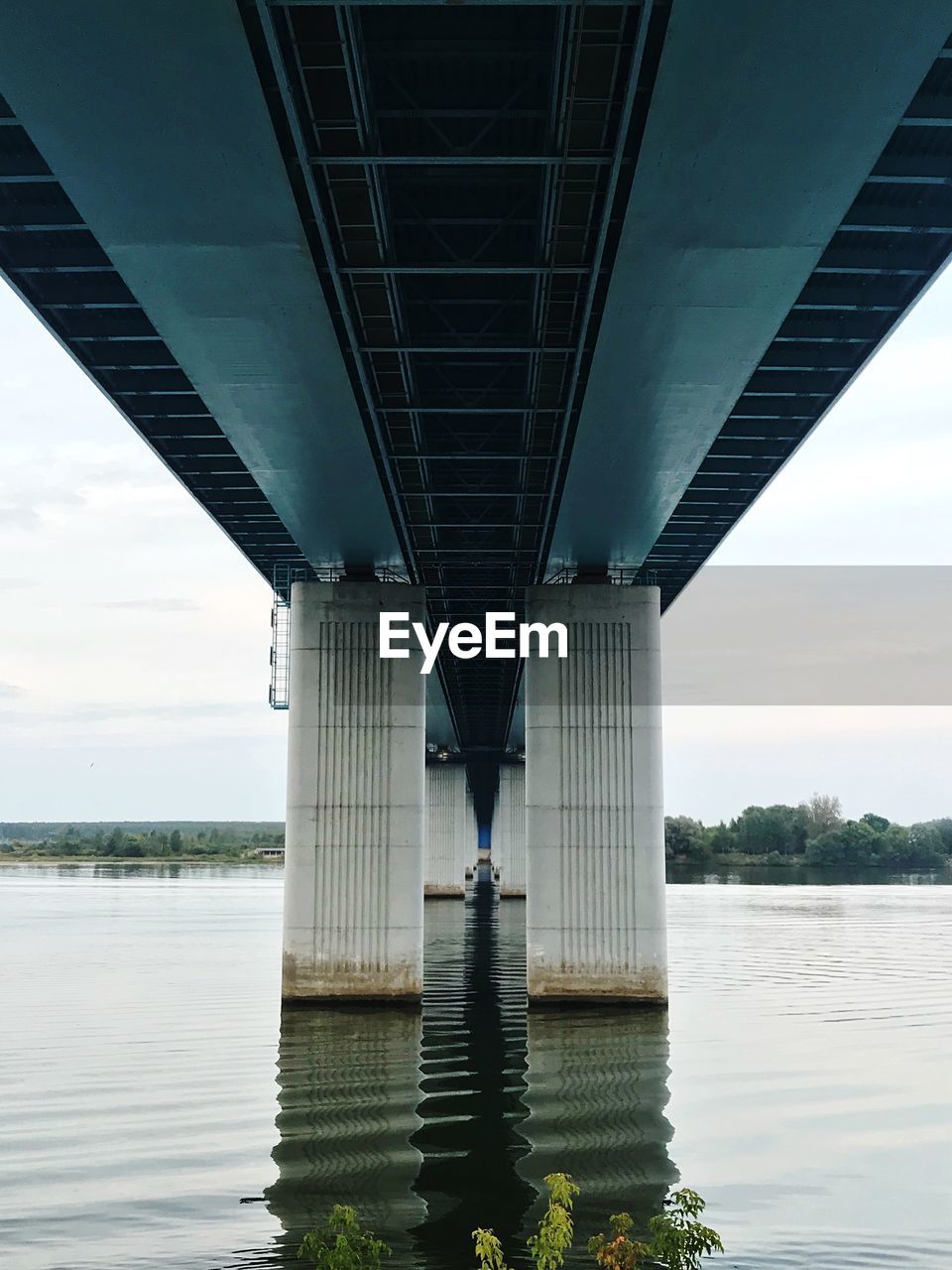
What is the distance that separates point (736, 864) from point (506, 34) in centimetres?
16064

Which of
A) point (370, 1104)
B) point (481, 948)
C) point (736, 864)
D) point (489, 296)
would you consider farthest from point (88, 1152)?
point (736, 864)

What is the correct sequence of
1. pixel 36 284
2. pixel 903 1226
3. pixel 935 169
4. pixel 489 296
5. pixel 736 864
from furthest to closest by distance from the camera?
1. pixel 736 864
2. pixel 489 296
3. pixel 36 284
4. pixel 935 169
5. pixel 903 1226

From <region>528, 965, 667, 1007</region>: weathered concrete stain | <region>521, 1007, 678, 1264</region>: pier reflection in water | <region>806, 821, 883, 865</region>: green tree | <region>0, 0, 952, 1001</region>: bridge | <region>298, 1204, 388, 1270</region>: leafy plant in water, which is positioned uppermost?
<region>0, 0, 952, 1001</region>: bridge

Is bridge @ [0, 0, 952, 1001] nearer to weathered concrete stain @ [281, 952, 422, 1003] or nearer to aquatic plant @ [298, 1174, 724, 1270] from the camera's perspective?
weathered concrete stain @ [281, 952, 422, 1003]

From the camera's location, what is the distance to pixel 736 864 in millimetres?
164625

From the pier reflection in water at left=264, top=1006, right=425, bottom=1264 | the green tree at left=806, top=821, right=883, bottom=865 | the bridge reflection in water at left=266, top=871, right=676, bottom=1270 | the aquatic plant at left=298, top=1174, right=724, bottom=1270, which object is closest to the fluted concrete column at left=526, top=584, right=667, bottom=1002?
the bridge reflection in water at left=266, top=871, right=676, bottom=1270

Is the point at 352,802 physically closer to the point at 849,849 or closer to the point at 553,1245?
the point at 553,1245

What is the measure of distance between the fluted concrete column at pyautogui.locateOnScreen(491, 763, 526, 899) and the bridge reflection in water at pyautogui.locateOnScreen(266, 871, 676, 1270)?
166 ft

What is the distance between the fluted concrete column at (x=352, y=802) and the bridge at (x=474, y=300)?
0.06 meters

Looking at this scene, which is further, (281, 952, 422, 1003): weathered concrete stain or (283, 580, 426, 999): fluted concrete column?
(283, 580, 426, 999): fluted concrete column

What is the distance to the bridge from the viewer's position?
9.50 metres

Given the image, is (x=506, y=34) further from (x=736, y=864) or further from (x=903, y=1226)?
(x=736, y=864)

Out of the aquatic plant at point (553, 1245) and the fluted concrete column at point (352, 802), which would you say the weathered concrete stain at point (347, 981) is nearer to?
the fluted concrete column at point (352, 802)

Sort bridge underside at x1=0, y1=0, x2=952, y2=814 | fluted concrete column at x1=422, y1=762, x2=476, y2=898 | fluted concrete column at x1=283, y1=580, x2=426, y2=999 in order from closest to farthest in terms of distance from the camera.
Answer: bridge underside at x1=0, y1=0, x2=952, y2=814
fluted concrete column at x1=283, y1=580, x2=426, y2=999
fluted concrete column at x1=422, y1=762, x2=476, y2=898
